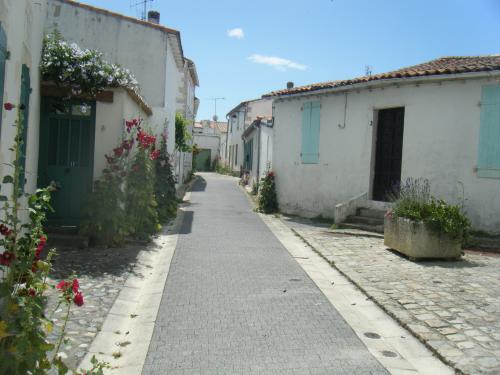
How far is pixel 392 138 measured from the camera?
11.7m

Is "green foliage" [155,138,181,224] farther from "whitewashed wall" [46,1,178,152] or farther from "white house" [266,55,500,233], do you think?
"white house" [266,55,500,233]

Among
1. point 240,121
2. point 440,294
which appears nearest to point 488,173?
point 440,294

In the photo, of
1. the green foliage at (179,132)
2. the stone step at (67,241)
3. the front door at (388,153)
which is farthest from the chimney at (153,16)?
the stone step at (67,241)

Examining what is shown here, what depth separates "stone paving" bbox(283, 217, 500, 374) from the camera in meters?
4.23

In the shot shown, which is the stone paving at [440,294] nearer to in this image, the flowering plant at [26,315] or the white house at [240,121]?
the flowering plant at [26,315]

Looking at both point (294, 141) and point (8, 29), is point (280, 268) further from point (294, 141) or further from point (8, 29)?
point (294, 141)

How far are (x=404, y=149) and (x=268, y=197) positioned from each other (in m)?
5.04

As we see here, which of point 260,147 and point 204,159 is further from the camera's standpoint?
point 204,159

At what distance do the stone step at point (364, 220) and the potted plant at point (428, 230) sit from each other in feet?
9.08

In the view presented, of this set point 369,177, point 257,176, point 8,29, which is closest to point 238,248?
point 369,177

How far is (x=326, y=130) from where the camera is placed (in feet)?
43.2

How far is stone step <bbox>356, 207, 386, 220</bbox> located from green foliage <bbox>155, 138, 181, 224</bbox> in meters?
4.79

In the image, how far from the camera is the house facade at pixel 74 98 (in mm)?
4973

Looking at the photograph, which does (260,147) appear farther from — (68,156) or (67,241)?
(67,241)
